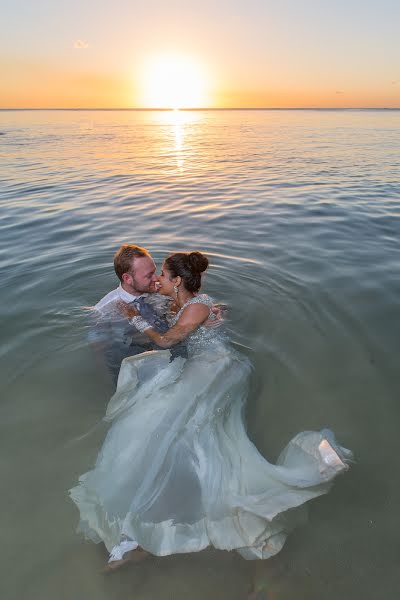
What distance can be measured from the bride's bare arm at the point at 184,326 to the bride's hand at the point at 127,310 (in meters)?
0.56

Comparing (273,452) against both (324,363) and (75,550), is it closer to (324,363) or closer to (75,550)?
(324,363)

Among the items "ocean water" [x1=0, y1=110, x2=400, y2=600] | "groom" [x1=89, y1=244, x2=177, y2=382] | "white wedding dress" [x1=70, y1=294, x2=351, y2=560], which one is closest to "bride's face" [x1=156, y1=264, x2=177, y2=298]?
"groom" [x1=89, y1=244, x2=177, y2=382]

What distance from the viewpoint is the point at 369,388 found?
4.50 meters

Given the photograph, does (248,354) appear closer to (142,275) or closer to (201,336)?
(201,336)

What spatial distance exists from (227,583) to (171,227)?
8.85 metres

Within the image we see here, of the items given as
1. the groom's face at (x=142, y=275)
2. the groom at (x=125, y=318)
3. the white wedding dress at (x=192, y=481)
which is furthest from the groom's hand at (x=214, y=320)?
the white wedding dress at (x=192, y=481)

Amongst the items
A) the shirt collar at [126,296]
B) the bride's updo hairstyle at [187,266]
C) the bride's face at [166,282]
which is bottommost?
the shirt collar at [126,296]

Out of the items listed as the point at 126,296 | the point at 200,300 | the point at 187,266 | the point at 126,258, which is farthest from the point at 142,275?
the point at 200,300

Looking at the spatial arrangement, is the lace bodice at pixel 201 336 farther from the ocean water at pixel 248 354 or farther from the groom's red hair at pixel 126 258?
the groom's red hair at pixel 126 258

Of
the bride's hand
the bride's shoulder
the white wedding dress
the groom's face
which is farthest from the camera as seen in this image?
→ the bride's hand

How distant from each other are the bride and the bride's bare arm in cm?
75

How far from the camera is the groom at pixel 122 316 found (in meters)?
5.16

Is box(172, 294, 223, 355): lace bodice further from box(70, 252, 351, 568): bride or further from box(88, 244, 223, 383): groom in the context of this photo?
box(70, 252, 351, 568): bride

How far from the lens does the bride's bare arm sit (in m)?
4.81
